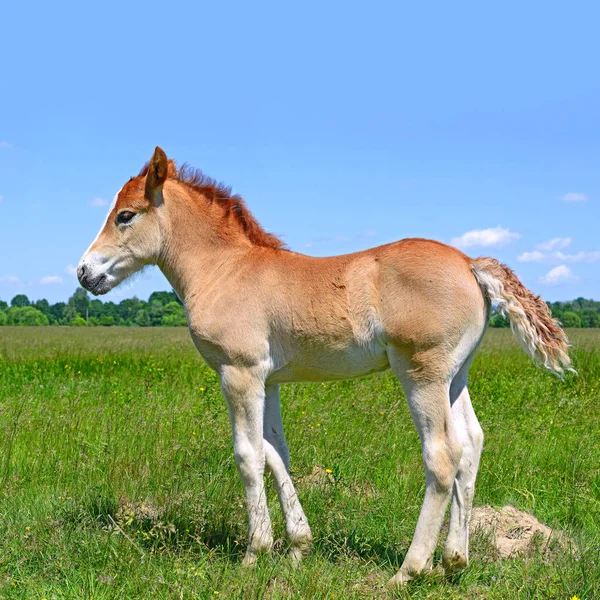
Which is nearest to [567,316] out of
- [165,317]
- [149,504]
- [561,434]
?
[165,317]

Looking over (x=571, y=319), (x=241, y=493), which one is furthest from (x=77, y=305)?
(x=241, y=493)

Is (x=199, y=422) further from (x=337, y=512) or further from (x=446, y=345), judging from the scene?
(x=446, y=345)

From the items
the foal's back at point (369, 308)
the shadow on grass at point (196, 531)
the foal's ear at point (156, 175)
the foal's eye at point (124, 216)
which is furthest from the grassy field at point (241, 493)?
the foal's ear at point (156, 175)

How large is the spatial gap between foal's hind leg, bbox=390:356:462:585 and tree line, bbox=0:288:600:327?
50448mm

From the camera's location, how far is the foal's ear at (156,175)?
5.06m

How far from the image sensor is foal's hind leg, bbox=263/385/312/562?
4891mm

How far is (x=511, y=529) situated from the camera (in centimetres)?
539

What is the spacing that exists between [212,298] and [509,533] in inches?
118

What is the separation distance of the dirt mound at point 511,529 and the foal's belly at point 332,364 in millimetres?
1734

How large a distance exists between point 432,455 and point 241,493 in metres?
2.13

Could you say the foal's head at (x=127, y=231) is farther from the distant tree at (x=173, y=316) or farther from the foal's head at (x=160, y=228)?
the distant tree at (x=173, y=316)

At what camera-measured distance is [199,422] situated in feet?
25.7

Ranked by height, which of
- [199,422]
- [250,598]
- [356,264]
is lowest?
[250,598]

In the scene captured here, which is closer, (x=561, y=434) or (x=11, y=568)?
(x=11, y=568)
